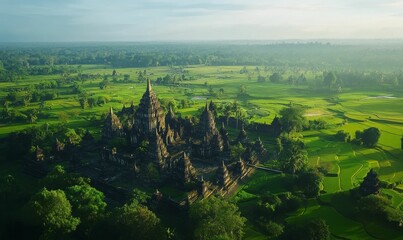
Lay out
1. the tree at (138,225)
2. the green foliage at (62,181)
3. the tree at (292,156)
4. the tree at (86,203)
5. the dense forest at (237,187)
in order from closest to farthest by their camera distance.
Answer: the tree at (138,225) → the dense forest at (237,187) → the tree at (86,203) → the green foliage at (62,181) → the tree at (292,156)

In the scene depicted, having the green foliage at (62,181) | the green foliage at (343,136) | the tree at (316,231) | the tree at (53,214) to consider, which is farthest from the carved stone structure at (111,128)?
the green foliage at (343,136)

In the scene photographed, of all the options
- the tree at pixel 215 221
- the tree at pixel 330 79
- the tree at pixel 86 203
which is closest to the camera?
the tree at pixel 215 221

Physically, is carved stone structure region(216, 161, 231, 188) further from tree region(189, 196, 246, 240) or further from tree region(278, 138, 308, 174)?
tree region(278, 138, 308, 174)

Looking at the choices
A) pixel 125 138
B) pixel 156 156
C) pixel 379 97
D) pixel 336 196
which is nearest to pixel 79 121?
pixel 125 138

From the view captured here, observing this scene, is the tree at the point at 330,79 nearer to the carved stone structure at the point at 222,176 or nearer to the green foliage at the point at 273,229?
the carved stone structure at the point at 222,176

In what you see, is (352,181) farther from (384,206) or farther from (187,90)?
(187,90)

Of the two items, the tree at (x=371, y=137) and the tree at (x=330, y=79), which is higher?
the tree at (x=330, y=79)

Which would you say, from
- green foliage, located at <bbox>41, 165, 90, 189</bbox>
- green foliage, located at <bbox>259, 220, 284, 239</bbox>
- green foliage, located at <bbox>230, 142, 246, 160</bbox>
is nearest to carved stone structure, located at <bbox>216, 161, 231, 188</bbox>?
green foliage, located at <bbox>230, 142, 246, 160</bbox>
